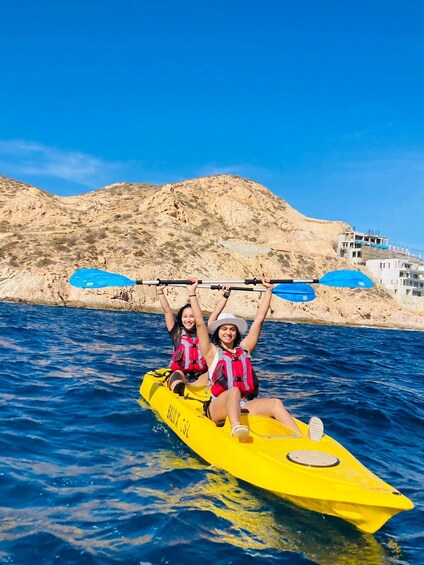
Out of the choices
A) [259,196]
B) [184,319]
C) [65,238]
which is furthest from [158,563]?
[259,196]

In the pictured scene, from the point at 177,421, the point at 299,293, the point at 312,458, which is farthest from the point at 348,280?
the point at 312,458

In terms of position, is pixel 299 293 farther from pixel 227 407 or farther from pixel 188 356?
pixel 227 407

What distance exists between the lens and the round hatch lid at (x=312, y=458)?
4637 millimetres

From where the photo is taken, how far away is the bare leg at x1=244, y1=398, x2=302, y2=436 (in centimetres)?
582

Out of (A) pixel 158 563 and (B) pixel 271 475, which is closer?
(A) pixel 158 563

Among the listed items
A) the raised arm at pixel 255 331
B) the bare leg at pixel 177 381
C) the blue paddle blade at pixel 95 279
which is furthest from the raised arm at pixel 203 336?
the blue paddle blade at pixel 95 279

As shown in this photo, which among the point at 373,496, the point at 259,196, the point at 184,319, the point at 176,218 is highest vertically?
the point at 259,196

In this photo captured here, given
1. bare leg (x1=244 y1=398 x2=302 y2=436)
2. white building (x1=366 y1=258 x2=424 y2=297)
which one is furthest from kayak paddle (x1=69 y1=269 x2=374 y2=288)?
white building (x1=366 y1=258 x2=424 y2=297)

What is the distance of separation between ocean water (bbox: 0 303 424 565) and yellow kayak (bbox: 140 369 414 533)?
0.49 feet

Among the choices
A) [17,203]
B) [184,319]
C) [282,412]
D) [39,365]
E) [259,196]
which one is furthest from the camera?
[259,196]

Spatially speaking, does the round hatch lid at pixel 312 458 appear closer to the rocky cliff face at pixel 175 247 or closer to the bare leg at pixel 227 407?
the bare leg at pixel 227 407

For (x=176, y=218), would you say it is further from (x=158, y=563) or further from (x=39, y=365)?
(x=158, y=563)

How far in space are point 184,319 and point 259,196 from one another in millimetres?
61638

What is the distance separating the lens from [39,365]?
421 inches
